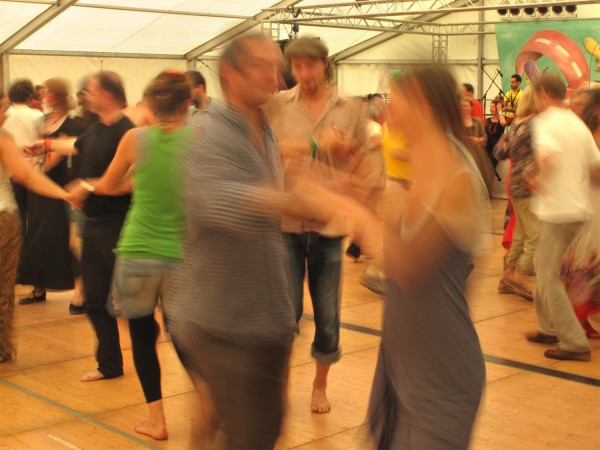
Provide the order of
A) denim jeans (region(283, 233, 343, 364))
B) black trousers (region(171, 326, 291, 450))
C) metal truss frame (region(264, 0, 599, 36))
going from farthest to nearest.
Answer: metal truss frame (region(264, 0, 599, 36)), denim jeans (region(283, 233, 343, 364)), black trousers (region(171, 326, 291, 450))

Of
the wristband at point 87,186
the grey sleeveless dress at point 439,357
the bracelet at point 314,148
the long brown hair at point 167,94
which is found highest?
the long brown hair at point 167,94

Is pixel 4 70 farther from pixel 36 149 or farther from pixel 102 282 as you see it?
pixel 102 282

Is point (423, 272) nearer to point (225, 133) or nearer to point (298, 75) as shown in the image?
point (225, 133)

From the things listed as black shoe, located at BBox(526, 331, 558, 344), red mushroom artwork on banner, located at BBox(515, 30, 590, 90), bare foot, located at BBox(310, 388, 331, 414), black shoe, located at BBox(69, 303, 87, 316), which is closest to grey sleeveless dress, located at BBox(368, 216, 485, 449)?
bare foot, located at BBox(310, 388, 331, 414)

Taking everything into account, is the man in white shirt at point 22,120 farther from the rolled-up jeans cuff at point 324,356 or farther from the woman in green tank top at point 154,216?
the rolled-up jeans cuff at point 324,356

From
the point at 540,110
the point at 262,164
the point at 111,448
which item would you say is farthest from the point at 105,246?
the point at 540,110

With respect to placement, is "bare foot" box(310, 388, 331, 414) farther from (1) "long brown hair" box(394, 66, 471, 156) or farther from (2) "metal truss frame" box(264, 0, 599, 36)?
(2) "metal truss frame" box(264, 0, 599, 36)

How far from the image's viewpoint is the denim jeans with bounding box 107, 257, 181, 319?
4.23 meters

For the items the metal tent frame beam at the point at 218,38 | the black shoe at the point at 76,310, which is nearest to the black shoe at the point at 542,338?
the black shoe at the point at 76,310

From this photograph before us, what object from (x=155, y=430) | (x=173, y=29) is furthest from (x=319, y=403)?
(x=173, y=29)

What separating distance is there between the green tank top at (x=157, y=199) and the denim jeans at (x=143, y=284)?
1.5 inches

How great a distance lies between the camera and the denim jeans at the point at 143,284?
13.9 ft

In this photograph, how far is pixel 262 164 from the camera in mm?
2734

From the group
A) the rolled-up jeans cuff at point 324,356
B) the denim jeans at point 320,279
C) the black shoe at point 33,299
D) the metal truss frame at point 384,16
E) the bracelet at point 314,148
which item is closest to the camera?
the bracelet at point 314,148
